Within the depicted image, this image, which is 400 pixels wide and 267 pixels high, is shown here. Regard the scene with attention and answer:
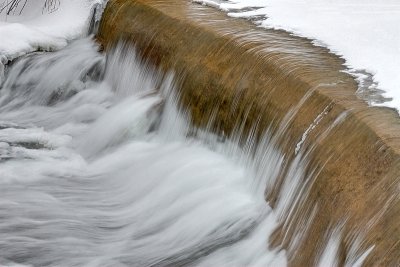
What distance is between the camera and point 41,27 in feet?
21.3

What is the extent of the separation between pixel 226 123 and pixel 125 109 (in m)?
1.18

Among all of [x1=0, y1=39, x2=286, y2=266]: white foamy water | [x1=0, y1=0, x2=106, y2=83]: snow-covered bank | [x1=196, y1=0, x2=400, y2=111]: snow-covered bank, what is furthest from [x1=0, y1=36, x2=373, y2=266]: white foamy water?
Answer: [x1=196, y1=0, x2=400, y2=111]: snow-covered bank

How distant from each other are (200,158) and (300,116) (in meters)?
0.86

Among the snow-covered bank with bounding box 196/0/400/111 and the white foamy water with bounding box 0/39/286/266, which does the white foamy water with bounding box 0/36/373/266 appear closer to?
the white foamy water with bounding box 0/39/286/266

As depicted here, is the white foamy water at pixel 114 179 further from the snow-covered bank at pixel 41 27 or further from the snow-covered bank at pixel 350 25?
the snow-covered bank at pixel 350 25

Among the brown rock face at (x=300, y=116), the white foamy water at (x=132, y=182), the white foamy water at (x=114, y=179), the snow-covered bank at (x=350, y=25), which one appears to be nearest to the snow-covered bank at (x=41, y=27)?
the white foamy water at (x=114, y=179)

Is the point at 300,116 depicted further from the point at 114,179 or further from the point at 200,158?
the point at 114,179

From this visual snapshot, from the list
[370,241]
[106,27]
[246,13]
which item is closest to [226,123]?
[246,13]

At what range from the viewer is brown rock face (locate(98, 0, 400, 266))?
9.76 feet

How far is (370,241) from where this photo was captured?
2811 mm

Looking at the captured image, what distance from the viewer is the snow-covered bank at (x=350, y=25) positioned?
12.9 ft

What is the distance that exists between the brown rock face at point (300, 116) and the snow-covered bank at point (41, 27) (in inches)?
42.3

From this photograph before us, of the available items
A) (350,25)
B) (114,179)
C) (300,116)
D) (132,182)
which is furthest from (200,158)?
(350,25)

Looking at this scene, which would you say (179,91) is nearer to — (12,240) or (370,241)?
(12,240)
